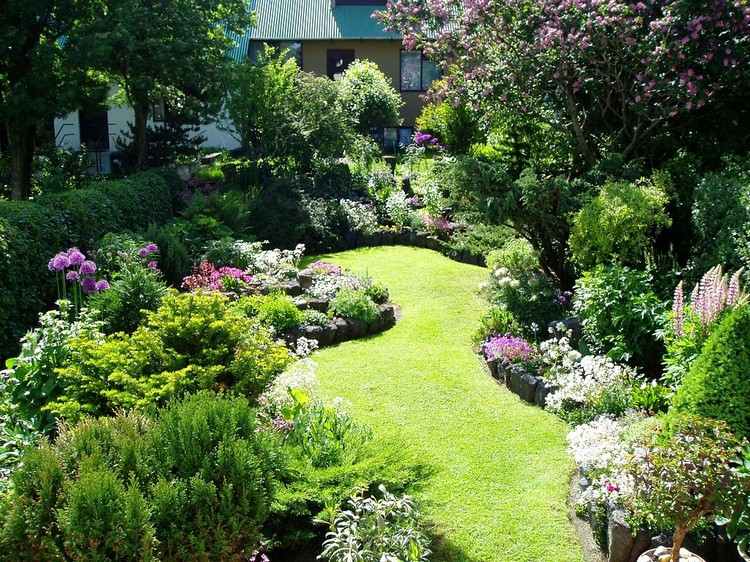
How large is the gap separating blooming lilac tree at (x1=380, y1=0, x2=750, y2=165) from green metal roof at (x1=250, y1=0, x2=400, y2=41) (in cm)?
1640

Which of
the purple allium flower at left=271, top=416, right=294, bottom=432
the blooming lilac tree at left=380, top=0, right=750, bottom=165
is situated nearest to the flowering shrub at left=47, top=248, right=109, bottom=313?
the purple allium flower at left=271, top=416, right=294, bottom=432

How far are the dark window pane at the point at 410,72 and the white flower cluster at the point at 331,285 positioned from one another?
63.4 ft

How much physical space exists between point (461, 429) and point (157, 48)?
461 inches

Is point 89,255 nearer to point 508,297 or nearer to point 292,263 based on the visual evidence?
point 292,263

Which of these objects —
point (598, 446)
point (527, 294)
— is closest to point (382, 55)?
point (527, 294)

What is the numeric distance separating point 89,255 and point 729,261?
7.57m

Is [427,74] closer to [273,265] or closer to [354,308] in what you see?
[273,265]

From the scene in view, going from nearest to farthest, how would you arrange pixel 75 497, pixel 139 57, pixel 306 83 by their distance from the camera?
pixel 75 497
pixel 139 57
pixel 306 83

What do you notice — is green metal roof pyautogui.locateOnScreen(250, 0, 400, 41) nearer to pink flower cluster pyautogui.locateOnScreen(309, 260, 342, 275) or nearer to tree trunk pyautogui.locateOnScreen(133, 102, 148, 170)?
tree trunk pyautogui.locateOnScreen(133, 102, 148, 170)

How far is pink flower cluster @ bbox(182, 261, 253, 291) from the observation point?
30.8ft

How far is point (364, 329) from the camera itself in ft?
31.0

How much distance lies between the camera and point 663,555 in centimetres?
409

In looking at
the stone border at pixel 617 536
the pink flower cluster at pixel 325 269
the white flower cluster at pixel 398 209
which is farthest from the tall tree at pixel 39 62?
the stone border at pixel 617 536

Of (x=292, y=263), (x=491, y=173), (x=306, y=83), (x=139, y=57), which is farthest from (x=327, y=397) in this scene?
(x=306, y=83)
